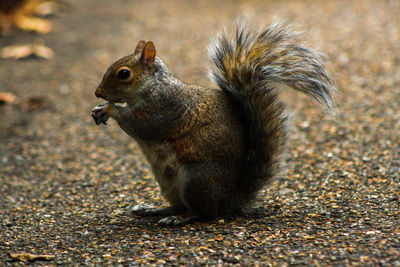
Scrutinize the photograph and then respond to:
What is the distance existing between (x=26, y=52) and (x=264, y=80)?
4.74m

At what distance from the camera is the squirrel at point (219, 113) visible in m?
2.64

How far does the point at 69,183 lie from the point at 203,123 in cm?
139

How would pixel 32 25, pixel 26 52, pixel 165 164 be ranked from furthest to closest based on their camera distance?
pixel 32 25 → pixel 26 52 → pixel 165 164

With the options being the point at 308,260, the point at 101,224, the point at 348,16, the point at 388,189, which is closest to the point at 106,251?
the point at 101,224

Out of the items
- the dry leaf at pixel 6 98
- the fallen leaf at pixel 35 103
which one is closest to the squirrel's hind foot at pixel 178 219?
the fallen leaf at pixel 35 103

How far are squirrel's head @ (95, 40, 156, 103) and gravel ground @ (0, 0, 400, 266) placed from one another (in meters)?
0.68

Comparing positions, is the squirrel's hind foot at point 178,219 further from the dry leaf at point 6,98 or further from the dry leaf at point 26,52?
the dry leaf at point 26,52

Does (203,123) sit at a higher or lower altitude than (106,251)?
higher

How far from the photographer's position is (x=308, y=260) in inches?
87.5

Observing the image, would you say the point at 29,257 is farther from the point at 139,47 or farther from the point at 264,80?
the point at 264,80

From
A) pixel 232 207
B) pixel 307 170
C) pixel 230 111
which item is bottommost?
pixel 232 207

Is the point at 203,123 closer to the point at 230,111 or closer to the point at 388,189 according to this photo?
the point at 230,111

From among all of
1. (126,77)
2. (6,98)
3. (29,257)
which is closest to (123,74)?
(126,77)

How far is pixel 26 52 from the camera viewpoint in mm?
6652
